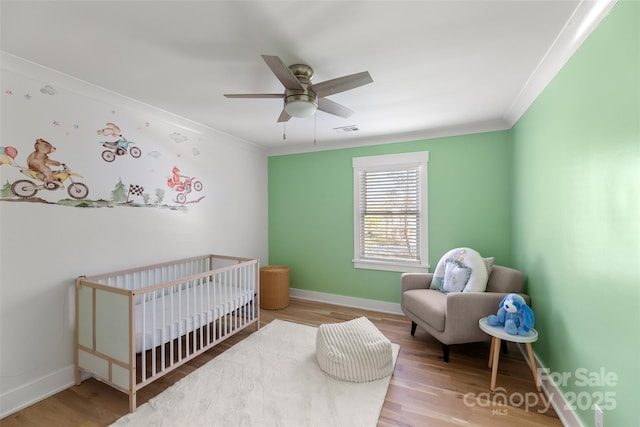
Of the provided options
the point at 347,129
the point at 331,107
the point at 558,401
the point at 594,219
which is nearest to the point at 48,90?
the point at 331,107

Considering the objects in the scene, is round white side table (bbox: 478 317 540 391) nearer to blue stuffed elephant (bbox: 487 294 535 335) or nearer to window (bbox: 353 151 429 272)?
blue stuffed elephant (bbox: 487 294 535 335)

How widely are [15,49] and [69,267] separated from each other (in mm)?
1497

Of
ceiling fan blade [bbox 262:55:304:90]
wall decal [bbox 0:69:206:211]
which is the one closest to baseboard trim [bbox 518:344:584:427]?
ceiling fan blade [bbox 262:55:304:90]

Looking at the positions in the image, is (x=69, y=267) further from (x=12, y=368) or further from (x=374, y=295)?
(x=374, y=295)

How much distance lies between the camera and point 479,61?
1802 mm

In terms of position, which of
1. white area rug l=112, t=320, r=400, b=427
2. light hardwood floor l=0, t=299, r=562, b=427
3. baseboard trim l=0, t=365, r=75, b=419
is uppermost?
baseboard trim l=0, t=365, r=75, b=419

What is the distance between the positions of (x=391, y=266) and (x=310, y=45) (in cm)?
274

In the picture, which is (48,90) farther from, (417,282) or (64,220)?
(417,282)

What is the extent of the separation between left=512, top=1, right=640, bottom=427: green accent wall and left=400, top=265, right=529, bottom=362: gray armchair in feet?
0.96

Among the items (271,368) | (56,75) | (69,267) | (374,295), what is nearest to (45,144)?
(56,75)

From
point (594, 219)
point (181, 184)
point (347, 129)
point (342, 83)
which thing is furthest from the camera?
point (347, 129)

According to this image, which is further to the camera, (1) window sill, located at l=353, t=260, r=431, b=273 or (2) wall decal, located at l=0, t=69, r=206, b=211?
(1) window sill, located at l=353, t=260, r=431, b=273

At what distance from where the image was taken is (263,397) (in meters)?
1.85

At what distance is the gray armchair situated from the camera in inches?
87.7
